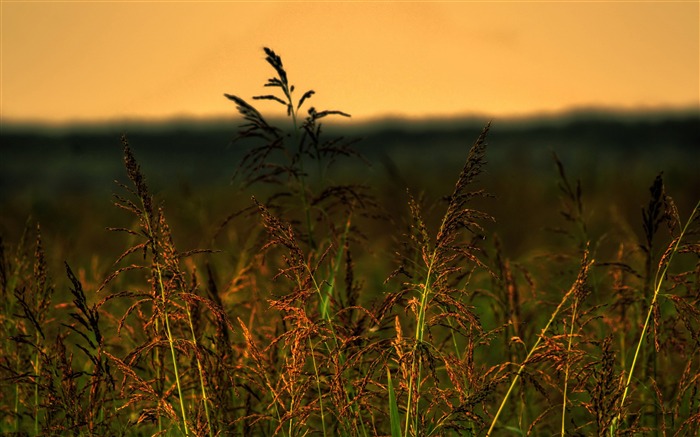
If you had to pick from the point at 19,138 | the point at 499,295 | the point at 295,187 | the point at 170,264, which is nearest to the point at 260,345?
the point at 295,187

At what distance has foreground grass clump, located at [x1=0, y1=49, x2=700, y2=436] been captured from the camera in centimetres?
260

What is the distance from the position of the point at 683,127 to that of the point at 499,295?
9753cm

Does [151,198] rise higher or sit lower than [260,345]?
higher

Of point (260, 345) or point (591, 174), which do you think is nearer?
point (260, 345)

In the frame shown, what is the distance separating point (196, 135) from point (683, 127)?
53.2 m

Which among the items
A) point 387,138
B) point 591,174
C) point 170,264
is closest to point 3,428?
point 170,264

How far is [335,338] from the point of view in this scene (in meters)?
2.63

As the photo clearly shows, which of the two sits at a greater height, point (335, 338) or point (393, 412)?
point (335, 338)

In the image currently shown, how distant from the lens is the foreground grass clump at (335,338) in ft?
8.53

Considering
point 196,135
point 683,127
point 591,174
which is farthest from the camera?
point 196,135

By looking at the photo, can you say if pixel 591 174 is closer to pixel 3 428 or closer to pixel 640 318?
pixel 640 318

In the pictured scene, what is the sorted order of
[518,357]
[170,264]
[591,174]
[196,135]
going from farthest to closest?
1. [196,135]
2. [591,174]
3. [518,357]
4. [170,264]

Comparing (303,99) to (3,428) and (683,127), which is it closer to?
(3,428)

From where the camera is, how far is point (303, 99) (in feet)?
12.5
